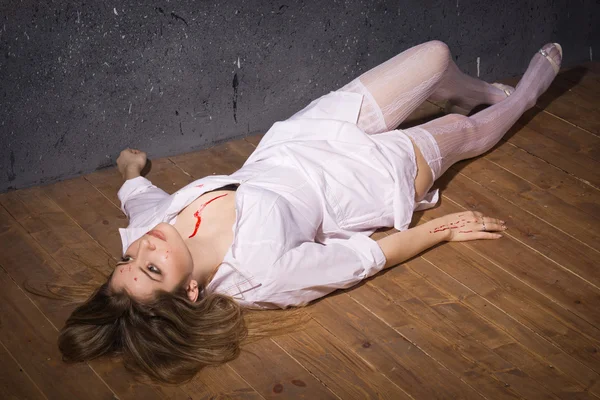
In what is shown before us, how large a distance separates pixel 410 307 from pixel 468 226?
423 millimetres

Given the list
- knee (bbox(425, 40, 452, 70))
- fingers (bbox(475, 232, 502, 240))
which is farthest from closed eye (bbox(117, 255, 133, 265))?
knee (bbox(425, 40, 452, 70))

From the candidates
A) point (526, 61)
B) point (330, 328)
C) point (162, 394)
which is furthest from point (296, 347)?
point (526, 61)

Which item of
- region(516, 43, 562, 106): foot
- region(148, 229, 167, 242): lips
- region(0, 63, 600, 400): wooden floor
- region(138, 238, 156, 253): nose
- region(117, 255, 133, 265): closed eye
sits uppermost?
region(516, 43, 562, 106): foot

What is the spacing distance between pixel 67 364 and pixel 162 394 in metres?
0.28

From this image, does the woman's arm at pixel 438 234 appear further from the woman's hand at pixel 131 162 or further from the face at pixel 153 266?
the woman's hand at pixel 131 162

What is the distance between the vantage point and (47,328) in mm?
2227

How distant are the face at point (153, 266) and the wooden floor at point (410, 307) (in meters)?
0.23

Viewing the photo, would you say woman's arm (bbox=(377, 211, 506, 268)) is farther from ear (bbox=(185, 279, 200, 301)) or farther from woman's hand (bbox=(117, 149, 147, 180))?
woman's hand (bbox=(117, 149, 147, 180))

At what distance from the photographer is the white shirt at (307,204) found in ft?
7.33

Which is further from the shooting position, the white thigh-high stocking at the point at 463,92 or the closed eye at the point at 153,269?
the white thigh-high stocking at the point at 463,92

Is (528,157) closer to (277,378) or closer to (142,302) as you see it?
(277,378)

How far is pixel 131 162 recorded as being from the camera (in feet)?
9.32

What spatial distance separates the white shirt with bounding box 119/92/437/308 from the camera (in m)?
2.23

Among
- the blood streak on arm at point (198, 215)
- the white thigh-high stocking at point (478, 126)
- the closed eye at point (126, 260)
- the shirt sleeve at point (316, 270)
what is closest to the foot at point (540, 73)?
the white thigh-high stocking at point (478, 126)
